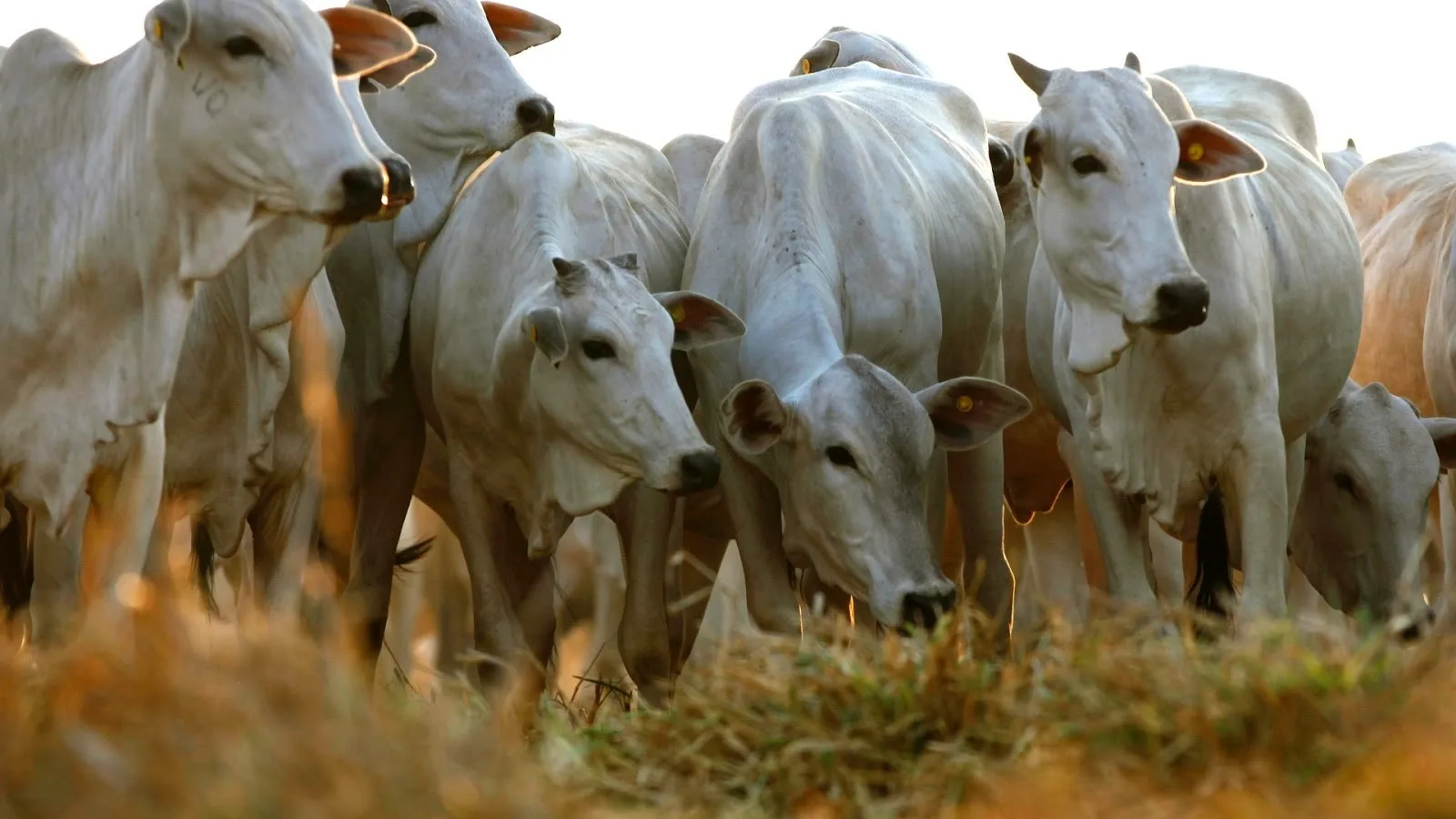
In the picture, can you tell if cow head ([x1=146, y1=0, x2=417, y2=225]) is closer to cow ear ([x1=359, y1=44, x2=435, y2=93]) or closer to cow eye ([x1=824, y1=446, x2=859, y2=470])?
cow ear ([x1=359, y1=44, x2=435, y2=93])

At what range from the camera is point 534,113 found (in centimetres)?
802

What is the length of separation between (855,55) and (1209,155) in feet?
11.8

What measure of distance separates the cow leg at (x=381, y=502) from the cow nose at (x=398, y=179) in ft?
8.16

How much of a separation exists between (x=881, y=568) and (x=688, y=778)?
2.23m

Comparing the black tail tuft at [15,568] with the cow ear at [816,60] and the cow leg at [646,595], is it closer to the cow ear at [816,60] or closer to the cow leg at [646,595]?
the cow leg at [646,595]

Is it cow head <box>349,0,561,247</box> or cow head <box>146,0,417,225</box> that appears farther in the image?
cow head <box>349,0,561,247</box>

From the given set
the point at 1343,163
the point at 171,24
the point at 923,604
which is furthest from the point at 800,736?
the point at 1343,163

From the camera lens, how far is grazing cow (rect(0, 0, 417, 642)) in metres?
5.85

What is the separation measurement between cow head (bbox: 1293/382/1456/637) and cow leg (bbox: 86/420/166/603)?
3.89 metres

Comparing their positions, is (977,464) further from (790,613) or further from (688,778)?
(688,778)

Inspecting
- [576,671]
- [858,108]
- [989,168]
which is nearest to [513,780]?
[858,108]

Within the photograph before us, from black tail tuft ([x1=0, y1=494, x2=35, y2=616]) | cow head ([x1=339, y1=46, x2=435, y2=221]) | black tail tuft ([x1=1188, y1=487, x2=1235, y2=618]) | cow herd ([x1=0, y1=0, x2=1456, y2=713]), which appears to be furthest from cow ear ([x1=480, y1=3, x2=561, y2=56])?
black tail tuft ([x1=1188, y1=487, x2=1235, y2=618])

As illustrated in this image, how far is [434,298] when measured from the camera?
8.06m

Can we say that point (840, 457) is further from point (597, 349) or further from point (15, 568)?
point (15, 568)
